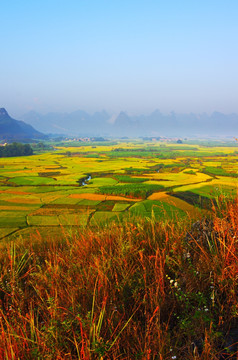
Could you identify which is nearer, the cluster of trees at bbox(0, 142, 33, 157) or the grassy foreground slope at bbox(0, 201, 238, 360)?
the grassy foreground slope at bbox(0, 201, 238, 360)

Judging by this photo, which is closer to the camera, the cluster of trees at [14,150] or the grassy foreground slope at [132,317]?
the grassy foreground slope at [132,317]

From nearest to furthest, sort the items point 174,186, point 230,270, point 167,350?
point 167,350 → point 230,270 → point 174,186

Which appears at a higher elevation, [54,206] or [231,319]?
[231,319]

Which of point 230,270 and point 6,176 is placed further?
point 6,176

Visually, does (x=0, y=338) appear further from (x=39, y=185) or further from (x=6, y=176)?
(x=6, y=176)

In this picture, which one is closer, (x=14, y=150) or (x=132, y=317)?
(x=132, y=317)

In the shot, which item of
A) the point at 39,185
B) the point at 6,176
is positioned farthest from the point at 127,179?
the point at 6,176

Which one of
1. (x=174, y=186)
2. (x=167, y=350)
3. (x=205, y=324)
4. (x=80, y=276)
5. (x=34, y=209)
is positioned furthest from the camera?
(x=174, y=186)

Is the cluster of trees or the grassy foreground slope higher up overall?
the cluster of trees

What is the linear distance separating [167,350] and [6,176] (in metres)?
46.5

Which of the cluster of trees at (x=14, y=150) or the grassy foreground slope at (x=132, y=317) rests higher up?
the cluster of trees at (x=14, y=150)

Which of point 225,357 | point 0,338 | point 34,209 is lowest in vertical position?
point 34,209

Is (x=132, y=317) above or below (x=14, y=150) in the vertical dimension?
below

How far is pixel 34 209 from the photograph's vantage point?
2400cm
